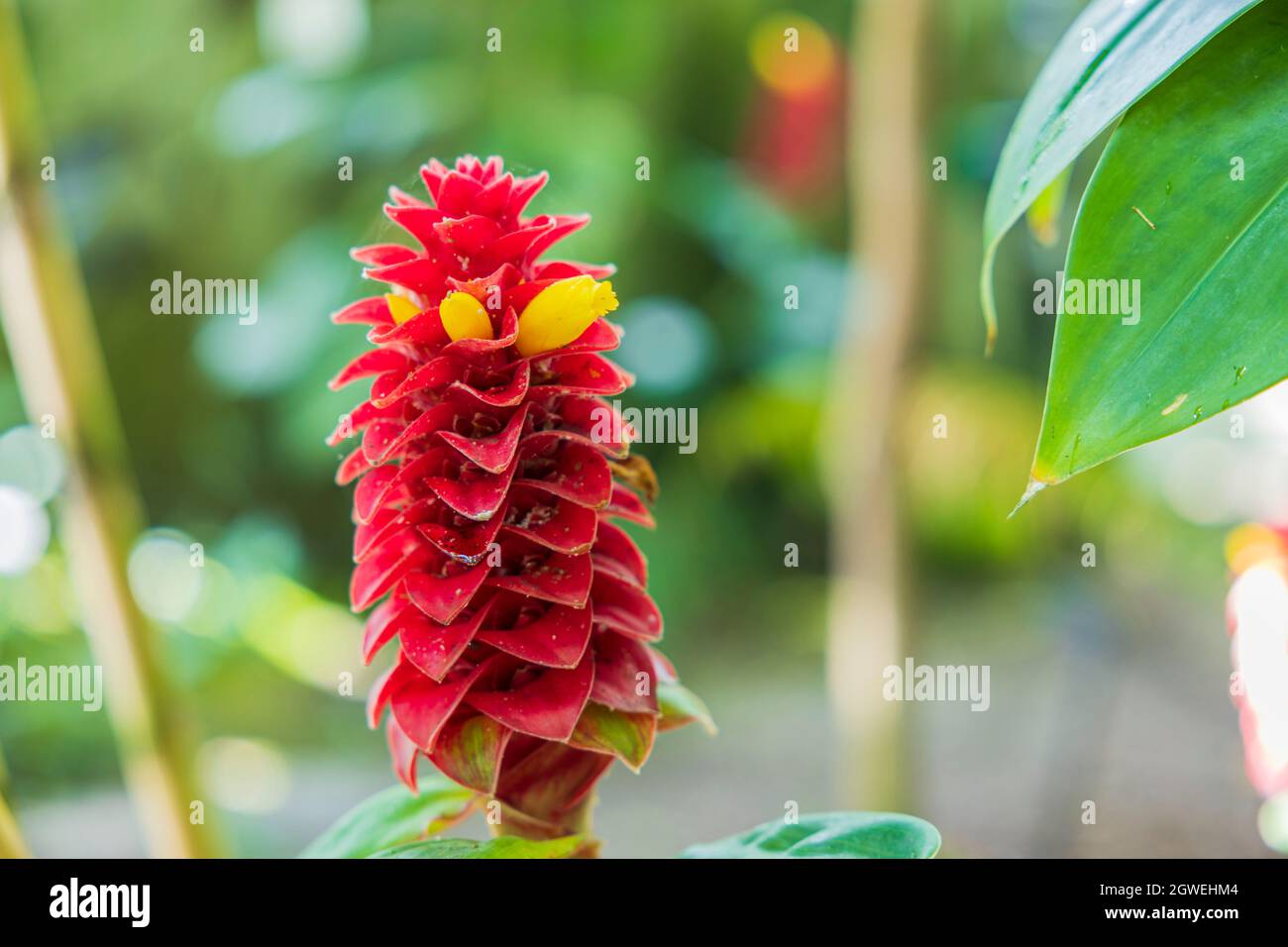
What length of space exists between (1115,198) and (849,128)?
226 cm

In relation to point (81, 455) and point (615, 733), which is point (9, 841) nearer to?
point (615, 733)

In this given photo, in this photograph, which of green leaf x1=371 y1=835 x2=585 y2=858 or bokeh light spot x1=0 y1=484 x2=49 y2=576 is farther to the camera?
bokeh light spot x1=0 y1=484 x2=49 y2=576

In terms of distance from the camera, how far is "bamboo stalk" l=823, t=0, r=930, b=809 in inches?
48.1

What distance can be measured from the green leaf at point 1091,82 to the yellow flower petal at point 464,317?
19 cm

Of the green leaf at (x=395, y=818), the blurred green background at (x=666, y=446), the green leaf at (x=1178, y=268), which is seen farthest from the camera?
the blurred green background at (x=666, y=446)

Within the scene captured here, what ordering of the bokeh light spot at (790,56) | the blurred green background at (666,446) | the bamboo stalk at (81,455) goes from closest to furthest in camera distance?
1. the bamboo stalk at (81,455)
2. the blurred green background at (666,446)
3. the bokeh light spot at (790,56)

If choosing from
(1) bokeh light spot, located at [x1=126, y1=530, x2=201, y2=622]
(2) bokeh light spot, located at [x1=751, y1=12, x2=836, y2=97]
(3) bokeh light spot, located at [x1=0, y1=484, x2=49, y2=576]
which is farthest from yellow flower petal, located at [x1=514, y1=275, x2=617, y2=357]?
(2) bokeh light spot, located at [x1=751, y1=12, x2=836, y2=97]

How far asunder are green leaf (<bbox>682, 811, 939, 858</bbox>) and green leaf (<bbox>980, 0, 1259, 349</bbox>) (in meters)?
0.21

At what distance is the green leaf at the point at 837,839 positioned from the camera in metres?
0.41

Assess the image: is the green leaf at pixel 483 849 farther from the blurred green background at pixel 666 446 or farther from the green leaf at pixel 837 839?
the blurred green background at pixel 666 446

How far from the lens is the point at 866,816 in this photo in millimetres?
440

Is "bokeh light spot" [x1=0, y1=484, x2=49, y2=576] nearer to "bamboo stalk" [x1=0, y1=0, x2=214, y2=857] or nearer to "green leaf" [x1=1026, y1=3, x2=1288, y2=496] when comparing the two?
"bamboo stalk" [x1=0, y1=0, x2=214, y2=857]

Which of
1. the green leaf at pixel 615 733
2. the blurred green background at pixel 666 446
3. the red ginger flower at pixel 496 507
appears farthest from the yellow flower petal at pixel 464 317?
the blurred green background at pixel 666 446
